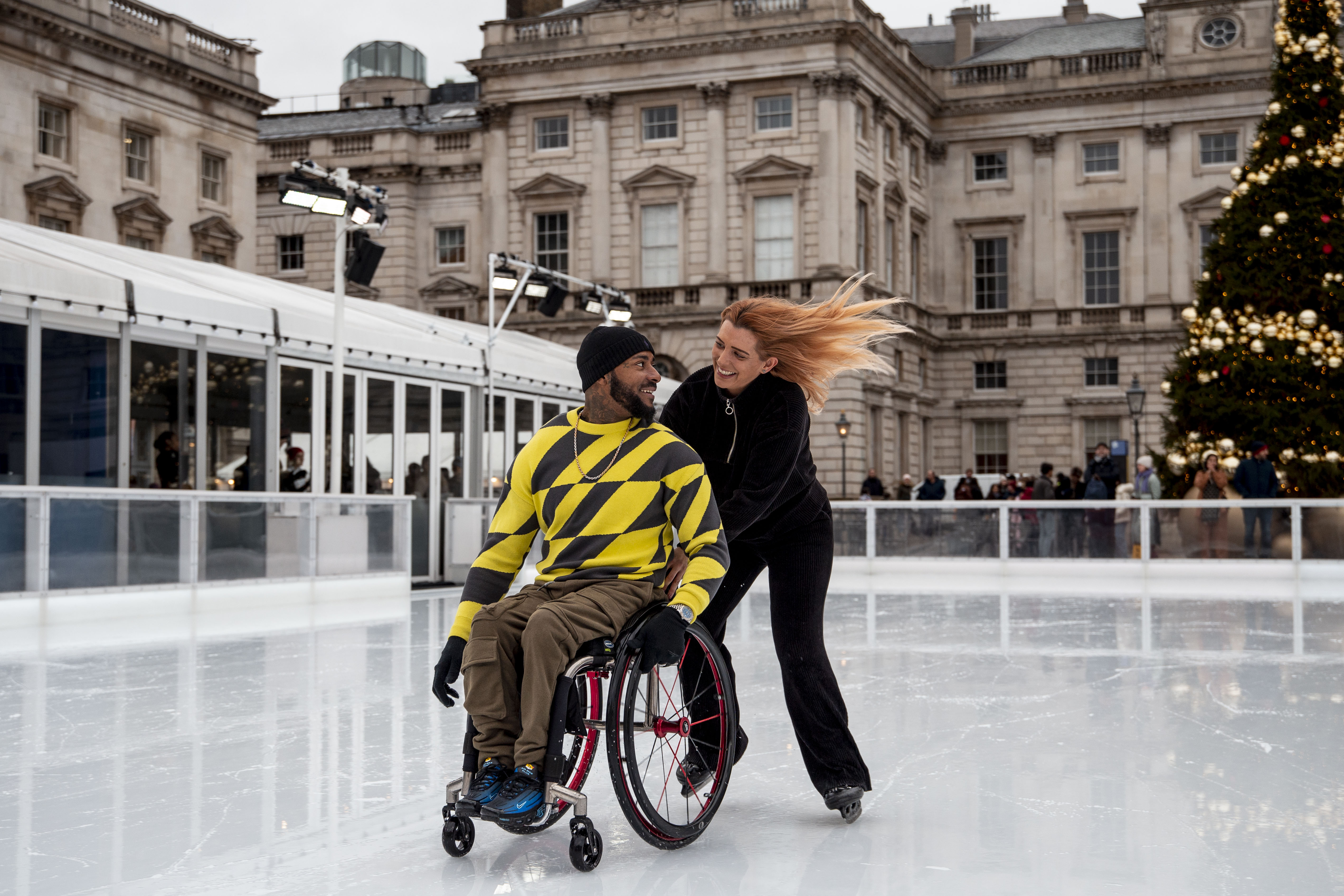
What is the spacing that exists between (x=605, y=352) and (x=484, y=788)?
1.16 metres

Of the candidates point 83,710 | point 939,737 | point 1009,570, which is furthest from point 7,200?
point 939,737

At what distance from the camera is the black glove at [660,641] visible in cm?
361

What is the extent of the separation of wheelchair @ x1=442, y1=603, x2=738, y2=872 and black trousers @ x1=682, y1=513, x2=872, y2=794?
18 centimetres

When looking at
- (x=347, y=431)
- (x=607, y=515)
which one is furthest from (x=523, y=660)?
(x=347, y=431)

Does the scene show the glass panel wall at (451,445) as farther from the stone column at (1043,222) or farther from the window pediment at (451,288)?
the stone column at (1043,222)

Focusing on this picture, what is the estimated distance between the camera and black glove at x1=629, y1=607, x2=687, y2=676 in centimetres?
361

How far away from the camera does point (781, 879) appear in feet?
11.9

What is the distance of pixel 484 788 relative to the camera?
11.8 feet

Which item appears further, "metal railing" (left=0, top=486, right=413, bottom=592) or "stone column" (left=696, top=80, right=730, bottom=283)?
"stone column" (left=696, top=80, right=730, bottom=283)

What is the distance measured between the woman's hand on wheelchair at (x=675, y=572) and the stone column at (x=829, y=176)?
33.0 meters

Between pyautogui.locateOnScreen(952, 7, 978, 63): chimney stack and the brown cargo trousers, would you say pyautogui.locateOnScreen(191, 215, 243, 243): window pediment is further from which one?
the brown cargo trousers

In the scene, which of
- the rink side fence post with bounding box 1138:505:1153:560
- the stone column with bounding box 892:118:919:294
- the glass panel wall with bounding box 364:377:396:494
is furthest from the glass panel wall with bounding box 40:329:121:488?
the stone column with bounding box 892:118:919:294

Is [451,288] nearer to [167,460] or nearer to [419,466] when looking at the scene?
[419,466]

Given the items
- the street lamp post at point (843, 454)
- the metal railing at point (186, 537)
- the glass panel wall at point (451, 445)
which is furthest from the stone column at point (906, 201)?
the metal railing at point (186, 537)
